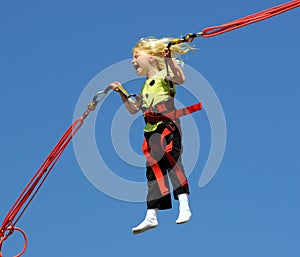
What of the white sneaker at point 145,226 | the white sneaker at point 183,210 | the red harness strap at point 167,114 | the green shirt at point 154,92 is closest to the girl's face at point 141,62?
the green shirt at point 154,92

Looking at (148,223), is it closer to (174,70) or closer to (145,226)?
(145,226)

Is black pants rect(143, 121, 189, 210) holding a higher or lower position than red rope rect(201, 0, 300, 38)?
lower

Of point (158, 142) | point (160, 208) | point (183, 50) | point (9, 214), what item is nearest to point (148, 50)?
point (183, 50)

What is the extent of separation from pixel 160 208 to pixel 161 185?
352mm

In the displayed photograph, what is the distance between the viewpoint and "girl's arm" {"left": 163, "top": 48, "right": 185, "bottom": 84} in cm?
1480

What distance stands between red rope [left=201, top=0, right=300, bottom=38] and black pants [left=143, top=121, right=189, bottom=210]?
1.80m

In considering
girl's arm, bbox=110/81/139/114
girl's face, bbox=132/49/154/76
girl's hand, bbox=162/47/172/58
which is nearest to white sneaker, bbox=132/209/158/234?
girl's arm, bbox=110/81/139/114

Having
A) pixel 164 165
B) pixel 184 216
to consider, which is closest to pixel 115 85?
pixel 164 165

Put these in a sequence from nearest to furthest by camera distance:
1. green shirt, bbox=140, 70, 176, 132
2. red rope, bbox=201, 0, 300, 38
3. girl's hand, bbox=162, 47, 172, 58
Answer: red rope, bbox=201, 0, 300, 38
girl's hand, bbox=162, 47, 172, 58
green shirt, bbox=140, 70, 176, 132

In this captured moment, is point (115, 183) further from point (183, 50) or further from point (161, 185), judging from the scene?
point (183, 50)

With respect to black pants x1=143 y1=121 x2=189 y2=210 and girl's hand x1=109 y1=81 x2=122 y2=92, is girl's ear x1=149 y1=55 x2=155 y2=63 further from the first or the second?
black pants x1=143 y1=121 x2=189 y2=210

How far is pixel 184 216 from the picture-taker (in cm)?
1434

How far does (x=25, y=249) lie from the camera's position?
1619 centimetres

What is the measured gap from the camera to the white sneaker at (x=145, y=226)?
14539 millimetres
